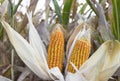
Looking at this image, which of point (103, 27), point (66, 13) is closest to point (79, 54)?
point (103, 27)

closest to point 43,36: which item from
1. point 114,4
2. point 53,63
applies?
point 53,63

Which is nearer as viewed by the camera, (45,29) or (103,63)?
(103,63)

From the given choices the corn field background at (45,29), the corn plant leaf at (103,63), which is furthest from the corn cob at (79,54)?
the corn field background at (45,29)

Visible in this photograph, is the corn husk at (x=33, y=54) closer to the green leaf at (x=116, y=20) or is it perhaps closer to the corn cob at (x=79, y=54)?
the corn cob at (x=79, y=54)

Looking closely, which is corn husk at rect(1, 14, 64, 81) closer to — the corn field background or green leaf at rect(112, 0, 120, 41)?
the corn field background

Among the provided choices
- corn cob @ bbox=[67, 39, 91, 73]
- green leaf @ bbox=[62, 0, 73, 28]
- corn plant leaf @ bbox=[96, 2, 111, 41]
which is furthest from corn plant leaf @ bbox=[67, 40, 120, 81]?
green leaf @ bbox=[62, 0, 73, 28]

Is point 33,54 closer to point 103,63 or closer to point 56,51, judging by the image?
point 56,51
